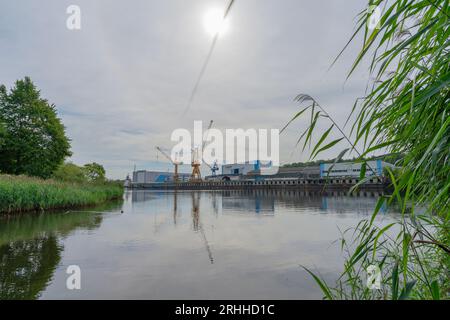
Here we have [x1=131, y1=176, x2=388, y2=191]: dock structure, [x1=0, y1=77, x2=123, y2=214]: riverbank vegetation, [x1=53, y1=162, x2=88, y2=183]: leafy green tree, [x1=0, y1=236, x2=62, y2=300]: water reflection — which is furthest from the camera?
[x1=131, y1=176, x2=388, y2=191]: dock structure

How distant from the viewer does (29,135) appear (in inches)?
1062

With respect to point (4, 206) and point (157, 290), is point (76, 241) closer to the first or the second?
point (157, 290)

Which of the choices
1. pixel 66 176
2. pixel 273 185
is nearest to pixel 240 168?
pixel 273 185

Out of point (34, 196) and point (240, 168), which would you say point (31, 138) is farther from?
point (240, 168)

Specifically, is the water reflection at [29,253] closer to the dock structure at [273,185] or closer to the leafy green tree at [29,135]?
the leafy green tree at [29,135]

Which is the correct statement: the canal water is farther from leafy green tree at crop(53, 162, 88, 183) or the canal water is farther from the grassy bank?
leafy green tree at crop(53, 162, 88, 183)

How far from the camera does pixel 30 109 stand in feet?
90.3

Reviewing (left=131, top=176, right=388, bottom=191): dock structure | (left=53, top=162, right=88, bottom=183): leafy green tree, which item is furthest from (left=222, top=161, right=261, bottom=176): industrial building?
(left=53, top=162, right=88, bottom=183): leafy green tree

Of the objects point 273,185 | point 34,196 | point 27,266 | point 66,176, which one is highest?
point 66,176

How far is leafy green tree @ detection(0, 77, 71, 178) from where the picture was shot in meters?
26.3
